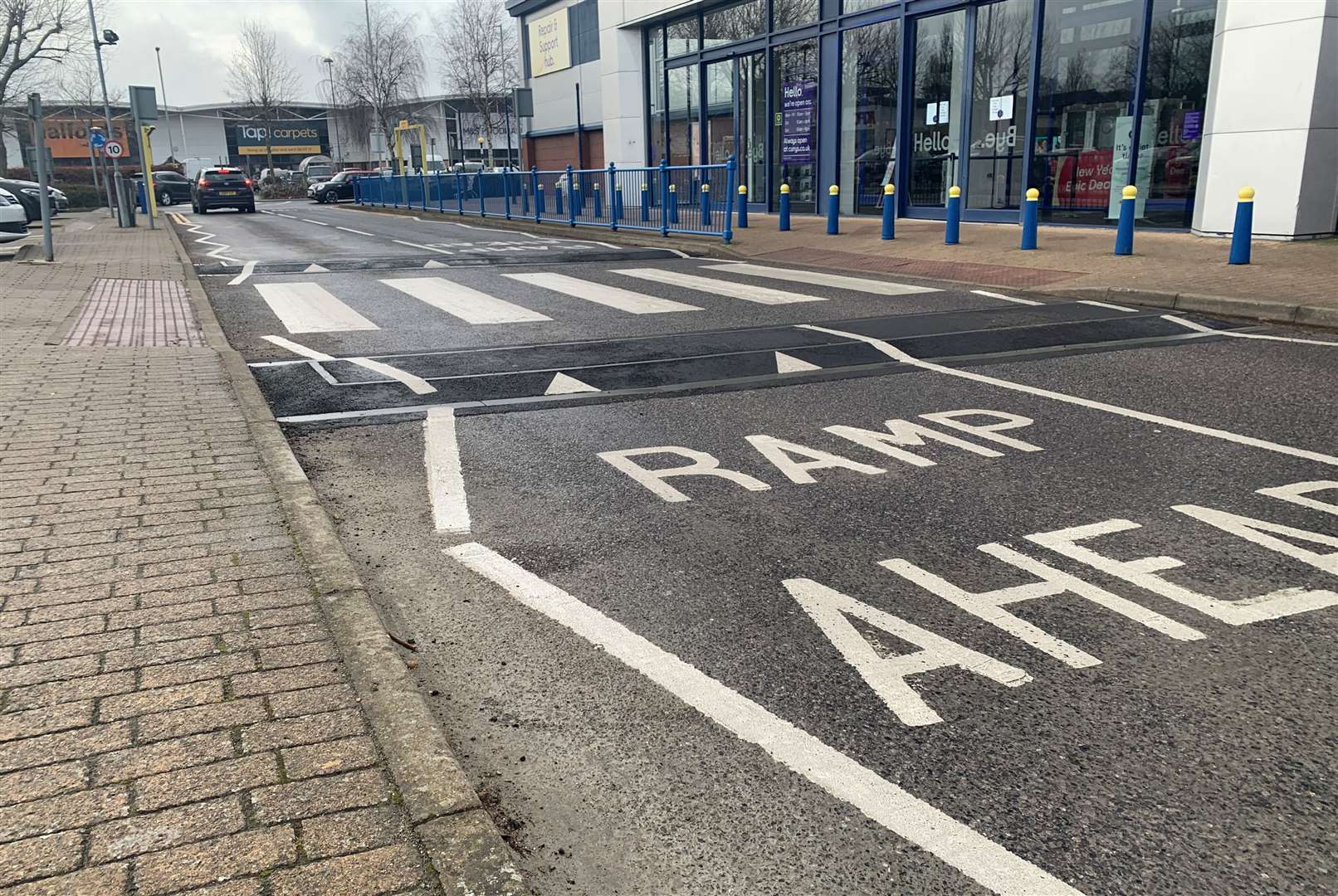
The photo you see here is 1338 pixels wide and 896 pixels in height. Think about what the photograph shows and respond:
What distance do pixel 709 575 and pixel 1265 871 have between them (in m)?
2.13

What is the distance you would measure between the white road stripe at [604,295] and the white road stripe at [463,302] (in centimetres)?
96

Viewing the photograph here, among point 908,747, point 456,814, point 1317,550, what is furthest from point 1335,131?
point 456,814

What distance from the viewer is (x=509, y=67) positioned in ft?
204

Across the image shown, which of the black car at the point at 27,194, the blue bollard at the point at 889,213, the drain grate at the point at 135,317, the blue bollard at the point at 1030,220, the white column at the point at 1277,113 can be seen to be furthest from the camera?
the black car at the point at 27,194

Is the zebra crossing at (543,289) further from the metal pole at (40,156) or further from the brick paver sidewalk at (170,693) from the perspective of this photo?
the brick paver sidewalk at (170,693)

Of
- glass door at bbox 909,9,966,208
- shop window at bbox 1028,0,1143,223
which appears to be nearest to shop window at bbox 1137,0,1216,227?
shop window at bbox 1028,0,1143,223

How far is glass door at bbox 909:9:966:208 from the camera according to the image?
65.9 ft

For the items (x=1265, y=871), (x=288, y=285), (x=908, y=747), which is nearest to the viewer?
(x=1265, y=871)

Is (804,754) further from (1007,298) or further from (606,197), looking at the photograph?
(606,197)

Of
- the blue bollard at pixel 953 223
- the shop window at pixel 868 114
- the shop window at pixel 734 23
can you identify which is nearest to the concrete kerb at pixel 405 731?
the blue bollard at pixel 953 223

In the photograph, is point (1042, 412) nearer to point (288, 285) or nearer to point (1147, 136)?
point (288, 285)

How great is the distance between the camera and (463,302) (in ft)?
39.0

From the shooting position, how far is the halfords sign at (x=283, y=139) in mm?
101188

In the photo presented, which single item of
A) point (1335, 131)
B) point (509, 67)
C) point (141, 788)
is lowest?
point (141, 788)
